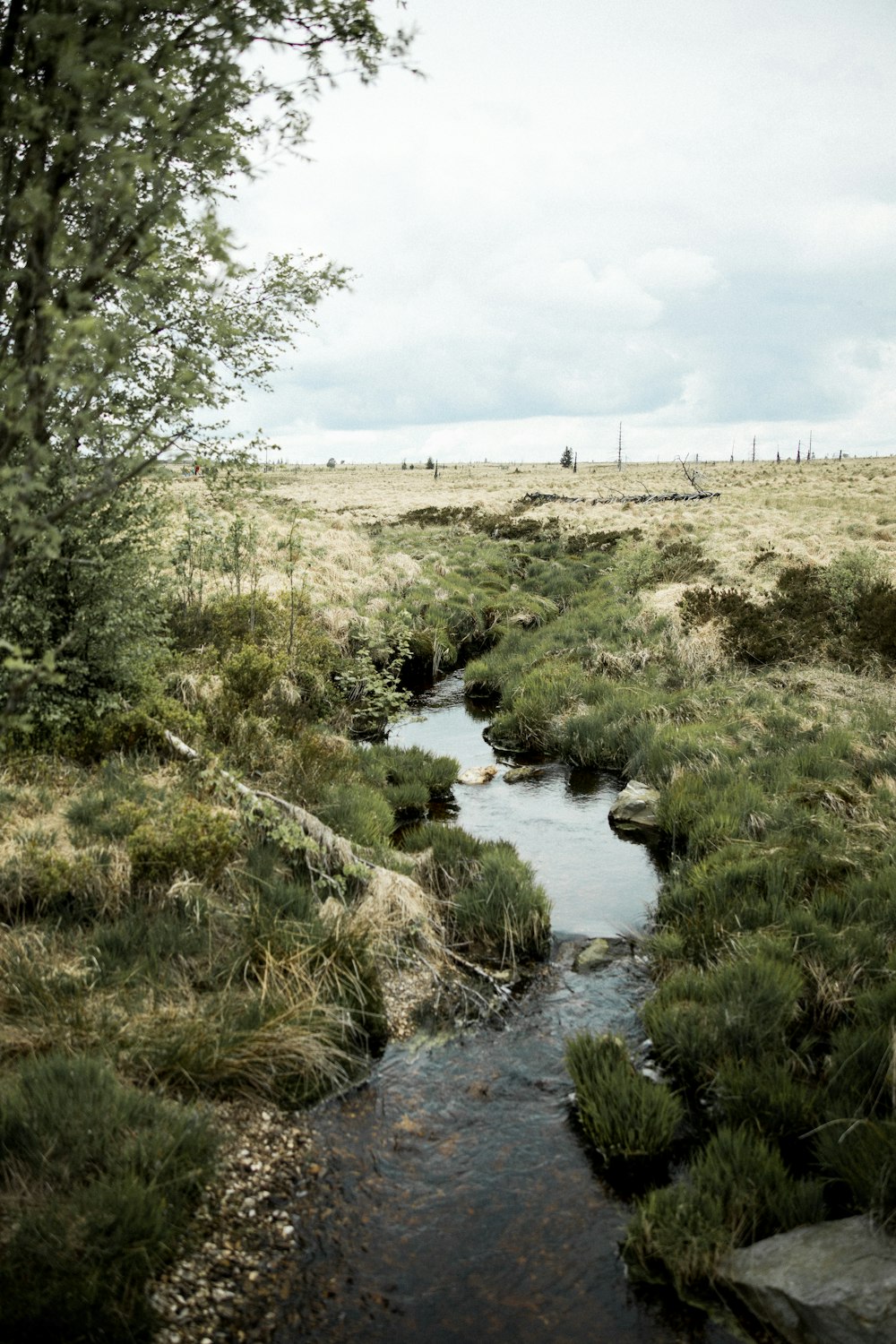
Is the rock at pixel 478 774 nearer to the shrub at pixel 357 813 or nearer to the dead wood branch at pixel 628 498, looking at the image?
the shrub at pixel 357 813

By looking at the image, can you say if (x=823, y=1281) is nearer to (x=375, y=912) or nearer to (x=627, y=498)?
(x=375, y=912)

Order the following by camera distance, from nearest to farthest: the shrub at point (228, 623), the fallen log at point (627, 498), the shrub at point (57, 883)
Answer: the shrub at point (57, 883) → the shrub at point (228, 623) → the fallen log at point (627, 498)

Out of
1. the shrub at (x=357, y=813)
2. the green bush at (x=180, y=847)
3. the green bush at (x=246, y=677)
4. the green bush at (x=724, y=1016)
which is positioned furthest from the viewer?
the green bush at (x=246, y=677)

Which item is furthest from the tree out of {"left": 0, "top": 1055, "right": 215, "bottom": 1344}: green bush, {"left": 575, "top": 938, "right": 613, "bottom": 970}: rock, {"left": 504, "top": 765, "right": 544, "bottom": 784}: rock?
{"left": 504, "top": 765, "right": 544, "bottom": 784}: rock

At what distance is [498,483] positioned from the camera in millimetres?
69812

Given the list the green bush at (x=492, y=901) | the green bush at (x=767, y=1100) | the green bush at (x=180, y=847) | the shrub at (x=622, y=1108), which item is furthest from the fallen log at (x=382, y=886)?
the green bush at (x=767, y=1100)

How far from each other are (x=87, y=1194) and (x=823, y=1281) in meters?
3.59

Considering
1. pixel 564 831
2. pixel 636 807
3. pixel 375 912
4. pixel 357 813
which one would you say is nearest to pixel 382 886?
pixel 375 912

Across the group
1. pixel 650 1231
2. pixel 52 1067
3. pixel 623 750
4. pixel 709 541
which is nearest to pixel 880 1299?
pixel 650 1231

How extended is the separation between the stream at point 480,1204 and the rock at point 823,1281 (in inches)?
11.1

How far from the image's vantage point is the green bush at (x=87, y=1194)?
Answer: 385cm

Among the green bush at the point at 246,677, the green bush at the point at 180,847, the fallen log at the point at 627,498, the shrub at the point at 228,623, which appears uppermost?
the fallen log at the point at 627,498

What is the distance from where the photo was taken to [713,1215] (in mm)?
4535

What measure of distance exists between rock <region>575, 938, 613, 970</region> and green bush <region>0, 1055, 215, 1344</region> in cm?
363
